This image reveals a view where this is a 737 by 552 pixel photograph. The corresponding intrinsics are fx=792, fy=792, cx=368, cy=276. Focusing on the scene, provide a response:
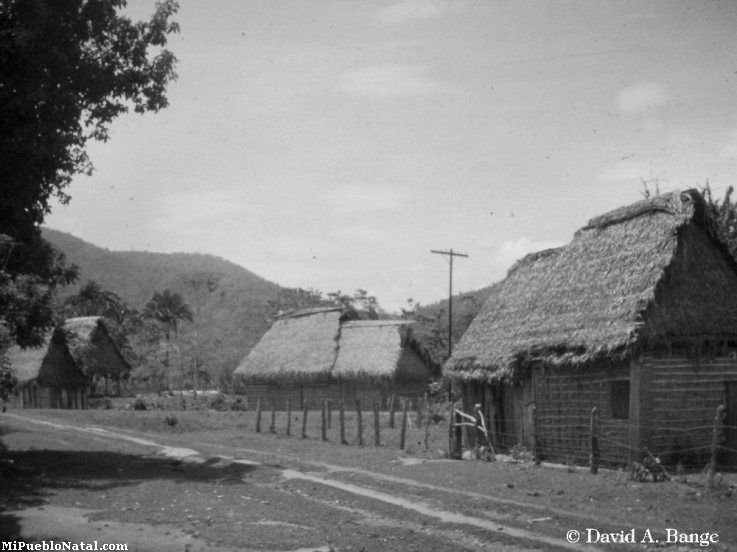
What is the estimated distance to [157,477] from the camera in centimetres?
1852

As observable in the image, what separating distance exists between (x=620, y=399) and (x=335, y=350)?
2484 centimetres

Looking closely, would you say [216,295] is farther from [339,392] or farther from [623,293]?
[623,293]

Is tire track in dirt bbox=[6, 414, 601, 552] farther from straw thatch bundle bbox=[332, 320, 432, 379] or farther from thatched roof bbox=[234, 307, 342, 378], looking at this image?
thatched roof bbox=[234, 307, 342, 378]

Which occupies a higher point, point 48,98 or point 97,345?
point 48,98

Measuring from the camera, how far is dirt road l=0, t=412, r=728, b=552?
1138cm

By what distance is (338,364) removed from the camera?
42156 mm

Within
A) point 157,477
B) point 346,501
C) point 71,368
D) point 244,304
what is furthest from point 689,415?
point 244,304

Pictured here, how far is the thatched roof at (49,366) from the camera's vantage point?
149ft

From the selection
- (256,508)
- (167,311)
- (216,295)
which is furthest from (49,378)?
(216,295)

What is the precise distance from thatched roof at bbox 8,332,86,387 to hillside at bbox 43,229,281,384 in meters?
23.2

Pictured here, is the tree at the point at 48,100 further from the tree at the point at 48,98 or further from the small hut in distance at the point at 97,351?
the small hut in distance at the point at 97,351

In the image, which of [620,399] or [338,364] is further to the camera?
[338,364]

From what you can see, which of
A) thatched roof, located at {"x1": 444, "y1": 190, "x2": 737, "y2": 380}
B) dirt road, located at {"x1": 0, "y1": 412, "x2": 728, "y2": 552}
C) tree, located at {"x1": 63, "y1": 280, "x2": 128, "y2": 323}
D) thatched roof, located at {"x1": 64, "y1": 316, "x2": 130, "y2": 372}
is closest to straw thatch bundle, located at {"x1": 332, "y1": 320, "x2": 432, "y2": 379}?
thatched roof, located at {"x1": 444, "y1": 190, "x2": 737, "y2": 380}

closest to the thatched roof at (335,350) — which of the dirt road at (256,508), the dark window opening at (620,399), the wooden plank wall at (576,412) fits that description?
the dirt road at (256,508)
